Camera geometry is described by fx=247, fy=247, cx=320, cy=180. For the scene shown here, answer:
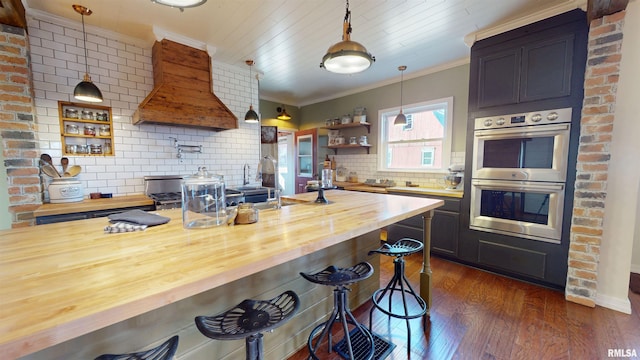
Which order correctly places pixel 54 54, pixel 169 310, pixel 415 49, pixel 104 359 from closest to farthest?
1. pixel 104 359
2. pixel 169 310
3. pixel 54 54
4. pixel 415 49

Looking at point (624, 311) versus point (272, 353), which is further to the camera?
point (624, 311)

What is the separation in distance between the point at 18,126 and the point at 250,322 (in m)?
2.91

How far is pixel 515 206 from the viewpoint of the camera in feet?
8.43

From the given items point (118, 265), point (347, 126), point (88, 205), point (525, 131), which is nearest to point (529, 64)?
point (525, 131)

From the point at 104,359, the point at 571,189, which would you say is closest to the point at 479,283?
the point at 571,189

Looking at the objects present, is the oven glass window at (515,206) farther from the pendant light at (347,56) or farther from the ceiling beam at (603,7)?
the pendant light at (347,56)

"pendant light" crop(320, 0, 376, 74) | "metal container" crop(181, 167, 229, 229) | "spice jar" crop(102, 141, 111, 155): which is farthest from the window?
"spice jar" crop(102, 141, 111, 155)

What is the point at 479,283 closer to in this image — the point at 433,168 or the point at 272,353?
the point at 433,168

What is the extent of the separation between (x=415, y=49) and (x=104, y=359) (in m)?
3.67

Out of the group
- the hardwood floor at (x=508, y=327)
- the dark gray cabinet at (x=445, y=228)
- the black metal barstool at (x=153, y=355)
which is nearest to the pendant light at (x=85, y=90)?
the black metal barstool at (x=153, y=355)

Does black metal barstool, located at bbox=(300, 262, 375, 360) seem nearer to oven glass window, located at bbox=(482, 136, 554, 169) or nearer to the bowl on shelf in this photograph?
oven glass window, located at bbox=(482, 136, 554, 169)

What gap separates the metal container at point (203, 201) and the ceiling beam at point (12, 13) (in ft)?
7.25

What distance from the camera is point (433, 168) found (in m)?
3.78

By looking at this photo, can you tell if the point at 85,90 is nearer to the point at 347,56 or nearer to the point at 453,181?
the point at 347,56
